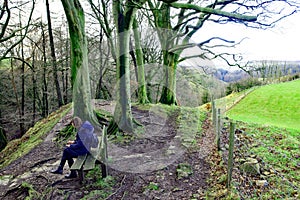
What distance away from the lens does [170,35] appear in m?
14.5

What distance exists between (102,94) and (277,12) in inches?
620

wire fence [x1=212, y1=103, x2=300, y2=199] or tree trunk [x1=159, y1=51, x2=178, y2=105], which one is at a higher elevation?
tree trunk [x1=159, y1=51, x2=178, y2=105]

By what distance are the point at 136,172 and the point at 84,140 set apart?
142 cm

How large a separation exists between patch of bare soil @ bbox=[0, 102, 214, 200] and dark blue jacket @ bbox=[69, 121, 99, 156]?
2.17ft

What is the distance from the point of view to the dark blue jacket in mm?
5070

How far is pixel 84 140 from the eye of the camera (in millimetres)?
5074

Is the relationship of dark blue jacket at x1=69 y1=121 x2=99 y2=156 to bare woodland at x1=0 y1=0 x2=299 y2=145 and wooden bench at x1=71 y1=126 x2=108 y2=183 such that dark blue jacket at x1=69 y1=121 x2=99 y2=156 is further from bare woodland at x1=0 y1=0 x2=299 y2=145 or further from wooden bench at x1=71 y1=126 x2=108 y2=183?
bare woodland at x1=0 y1=0 x2=299 y2=145

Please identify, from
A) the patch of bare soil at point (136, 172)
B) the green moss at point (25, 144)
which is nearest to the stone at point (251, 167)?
the patch of bare soil at point (136, 172)

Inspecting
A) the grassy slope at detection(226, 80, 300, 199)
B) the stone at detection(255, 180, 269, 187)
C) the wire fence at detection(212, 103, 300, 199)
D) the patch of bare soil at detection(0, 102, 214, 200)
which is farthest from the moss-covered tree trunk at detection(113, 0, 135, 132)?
the stone at detection(255, 180, 269, 187)

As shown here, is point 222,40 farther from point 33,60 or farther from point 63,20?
point 33,60

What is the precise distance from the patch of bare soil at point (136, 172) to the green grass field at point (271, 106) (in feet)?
33.1

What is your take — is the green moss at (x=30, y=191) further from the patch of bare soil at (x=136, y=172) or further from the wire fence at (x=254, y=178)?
the wire fence at (x=254, y=178)

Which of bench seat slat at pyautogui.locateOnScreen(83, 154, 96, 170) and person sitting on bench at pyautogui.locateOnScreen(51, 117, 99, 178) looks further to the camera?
person sitting on bench at pyautogui.locateOnScreen(51, 117, 99, 178)

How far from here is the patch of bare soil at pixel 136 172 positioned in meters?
4.74
